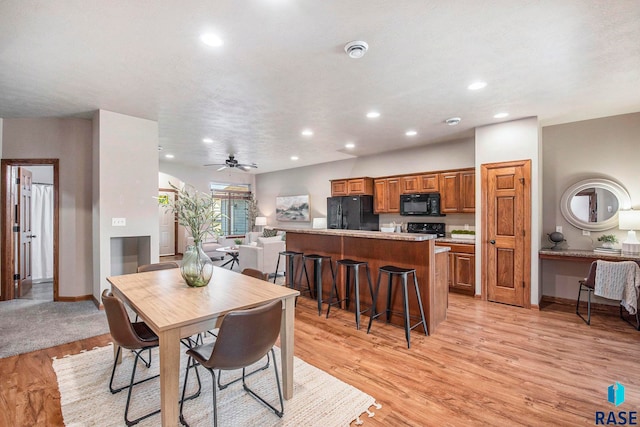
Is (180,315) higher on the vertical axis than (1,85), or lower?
lower

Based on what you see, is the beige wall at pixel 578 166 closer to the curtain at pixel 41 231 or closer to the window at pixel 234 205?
the window at pixel 234 205

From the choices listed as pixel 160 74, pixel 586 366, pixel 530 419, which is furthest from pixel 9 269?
pixel 586 366

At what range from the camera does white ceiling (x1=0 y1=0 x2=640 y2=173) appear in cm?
212

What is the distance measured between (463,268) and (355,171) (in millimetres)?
3527

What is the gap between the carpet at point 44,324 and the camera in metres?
3.20

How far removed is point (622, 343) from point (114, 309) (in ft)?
15.4

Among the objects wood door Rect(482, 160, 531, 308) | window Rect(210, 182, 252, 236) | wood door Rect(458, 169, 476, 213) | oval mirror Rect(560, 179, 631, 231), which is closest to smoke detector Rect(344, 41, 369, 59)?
wood door Rect(482, 160, 531, 308)

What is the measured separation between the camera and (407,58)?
2746 millimetres

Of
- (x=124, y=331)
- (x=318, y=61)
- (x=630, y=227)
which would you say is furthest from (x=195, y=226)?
(x=630, y=227)

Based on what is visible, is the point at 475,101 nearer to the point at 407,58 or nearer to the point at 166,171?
the point at 407,58

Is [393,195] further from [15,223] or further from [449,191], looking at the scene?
[15,223]

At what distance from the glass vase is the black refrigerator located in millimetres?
4635

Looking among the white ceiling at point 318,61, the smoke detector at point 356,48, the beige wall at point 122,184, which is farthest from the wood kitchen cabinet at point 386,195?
the beige wall at point 122,184

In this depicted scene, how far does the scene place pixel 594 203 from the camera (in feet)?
14.4
